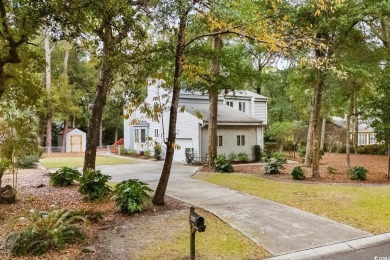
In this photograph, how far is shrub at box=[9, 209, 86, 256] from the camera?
526 cm

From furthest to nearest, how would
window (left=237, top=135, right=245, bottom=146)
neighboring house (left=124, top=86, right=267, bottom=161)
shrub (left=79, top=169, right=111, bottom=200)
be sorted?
window (left=237, top=135, right=245, bottom=146) → neighboring house (left=124, top=86, right=267, bottom=161) → shrub (left=79, top=169, right=111, bottom=200)

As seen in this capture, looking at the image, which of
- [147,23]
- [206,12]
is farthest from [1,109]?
[206,12]

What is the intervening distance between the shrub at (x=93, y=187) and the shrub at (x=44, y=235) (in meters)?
2.93

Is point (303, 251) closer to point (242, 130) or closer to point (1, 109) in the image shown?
point (1, 109)

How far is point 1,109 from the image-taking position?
10.6 meters

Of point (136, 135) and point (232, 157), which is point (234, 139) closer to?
point (232, 157)

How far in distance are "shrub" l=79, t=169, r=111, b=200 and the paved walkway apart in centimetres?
208

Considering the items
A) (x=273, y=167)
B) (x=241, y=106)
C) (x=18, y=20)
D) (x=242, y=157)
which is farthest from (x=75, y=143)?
(x=18, y=20)

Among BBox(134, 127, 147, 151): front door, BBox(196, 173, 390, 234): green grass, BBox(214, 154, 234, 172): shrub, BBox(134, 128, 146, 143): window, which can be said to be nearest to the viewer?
BBox(196, 173, 390, 234): green grass

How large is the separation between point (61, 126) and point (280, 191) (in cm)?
3735

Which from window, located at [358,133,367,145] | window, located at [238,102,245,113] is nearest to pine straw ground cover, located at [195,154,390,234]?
window, located at [238,102,245,113]

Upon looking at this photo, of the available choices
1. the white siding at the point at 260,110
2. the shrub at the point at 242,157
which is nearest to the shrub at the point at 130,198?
the shrub at the point at 242,157

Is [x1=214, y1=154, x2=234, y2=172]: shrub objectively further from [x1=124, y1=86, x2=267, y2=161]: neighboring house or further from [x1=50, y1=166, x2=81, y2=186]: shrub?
[x1=50, y1=166, x2=81, y2=186]: shrub

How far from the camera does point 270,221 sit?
717 cm
